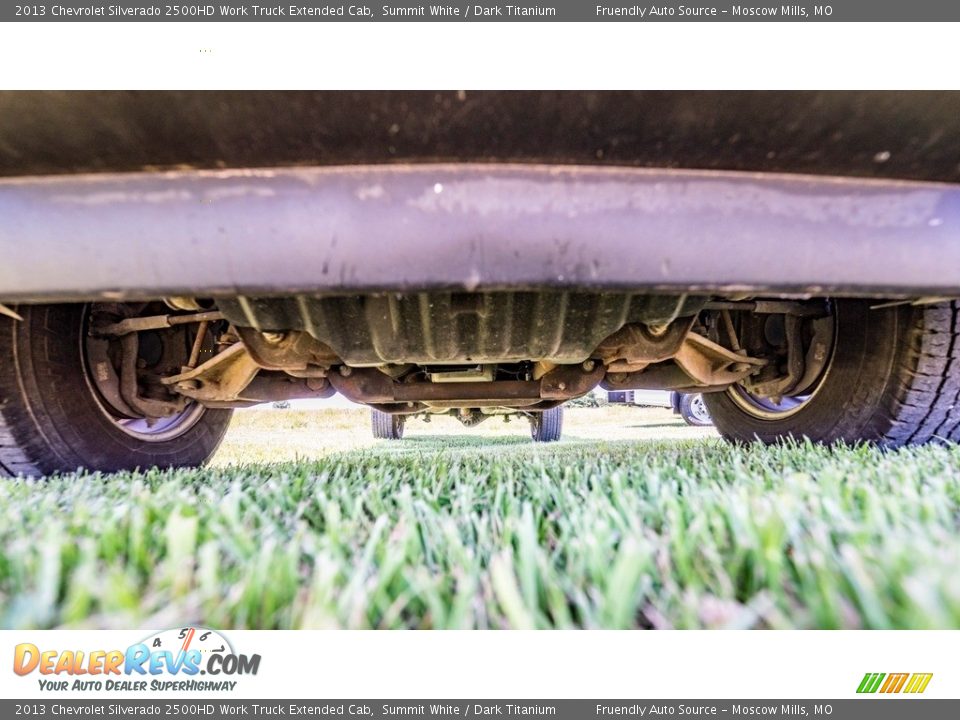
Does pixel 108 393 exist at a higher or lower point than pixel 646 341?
lower

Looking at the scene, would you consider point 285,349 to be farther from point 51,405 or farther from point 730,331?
point 730,331

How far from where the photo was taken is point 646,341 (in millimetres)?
984

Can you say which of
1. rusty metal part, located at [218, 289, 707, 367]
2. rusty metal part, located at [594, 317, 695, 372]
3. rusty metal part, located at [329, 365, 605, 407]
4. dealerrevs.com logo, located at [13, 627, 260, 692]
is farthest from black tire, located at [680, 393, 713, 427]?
dealerrevs.com logo, located at [13, 627, 260, 692]

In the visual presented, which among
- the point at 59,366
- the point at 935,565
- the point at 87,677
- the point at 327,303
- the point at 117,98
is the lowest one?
the point at 87,677

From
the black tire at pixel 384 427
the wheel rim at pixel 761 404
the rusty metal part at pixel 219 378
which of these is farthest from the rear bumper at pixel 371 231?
the black tire at pixel 384 427

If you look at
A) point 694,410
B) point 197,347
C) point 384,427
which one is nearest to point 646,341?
point 197,347

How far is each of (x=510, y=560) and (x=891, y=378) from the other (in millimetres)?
1151

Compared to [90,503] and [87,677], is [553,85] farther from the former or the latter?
[90,503]

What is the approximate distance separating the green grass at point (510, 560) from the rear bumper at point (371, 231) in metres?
0.29

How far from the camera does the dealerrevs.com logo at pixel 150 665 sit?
0.37m

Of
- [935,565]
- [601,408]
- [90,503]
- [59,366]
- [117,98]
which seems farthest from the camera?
[601,408]

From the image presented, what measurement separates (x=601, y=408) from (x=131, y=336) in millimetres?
8628

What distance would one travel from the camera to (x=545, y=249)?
0.58 meters

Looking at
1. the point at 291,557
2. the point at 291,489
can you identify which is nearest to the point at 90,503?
the point at 291,489
